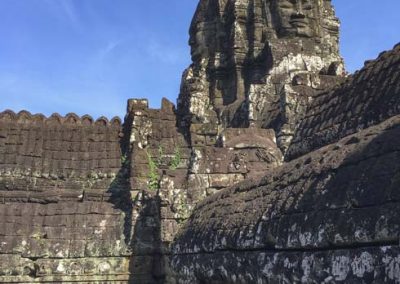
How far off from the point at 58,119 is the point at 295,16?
7.47 m

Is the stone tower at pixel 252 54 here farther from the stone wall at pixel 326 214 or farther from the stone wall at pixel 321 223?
the stone wall at pixel 321 223

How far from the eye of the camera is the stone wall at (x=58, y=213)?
7398 mm

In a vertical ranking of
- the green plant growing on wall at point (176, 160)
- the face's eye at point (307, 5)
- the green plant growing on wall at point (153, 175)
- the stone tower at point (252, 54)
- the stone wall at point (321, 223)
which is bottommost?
the stone wall at point (321, 223)

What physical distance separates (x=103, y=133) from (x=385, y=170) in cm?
881

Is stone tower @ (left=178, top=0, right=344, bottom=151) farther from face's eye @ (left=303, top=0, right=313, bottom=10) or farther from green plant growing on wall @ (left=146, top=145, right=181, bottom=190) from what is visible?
green plant growing on wall @ (left=146, top=145, right=181, bottom=190)

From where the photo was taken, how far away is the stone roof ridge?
432 inches

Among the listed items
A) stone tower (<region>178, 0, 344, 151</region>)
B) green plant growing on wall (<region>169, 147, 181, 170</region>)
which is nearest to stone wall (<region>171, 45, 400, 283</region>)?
green plant growing on wall (<region>169, 147, 181, 170</region>)

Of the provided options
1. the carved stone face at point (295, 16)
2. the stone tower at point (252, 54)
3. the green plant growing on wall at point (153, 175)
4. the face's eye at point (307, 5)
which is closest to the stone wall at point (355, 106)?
the green plant growing on wall at point (153, 175)

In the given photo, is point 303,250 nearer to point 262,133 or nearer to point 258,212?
point 258,212

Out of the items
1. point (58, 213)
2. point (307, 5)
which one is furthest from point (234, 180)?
point (307, 5)

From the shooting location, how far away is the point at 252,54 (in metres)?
15.7

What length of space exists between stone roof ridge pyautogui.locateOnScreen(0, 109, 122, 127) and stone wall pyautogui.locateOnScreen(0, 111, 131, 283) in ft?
1.54

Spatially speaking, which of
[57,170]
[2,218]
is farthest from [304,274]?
[57,170]

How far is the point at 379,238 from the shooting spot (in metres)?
2.33
